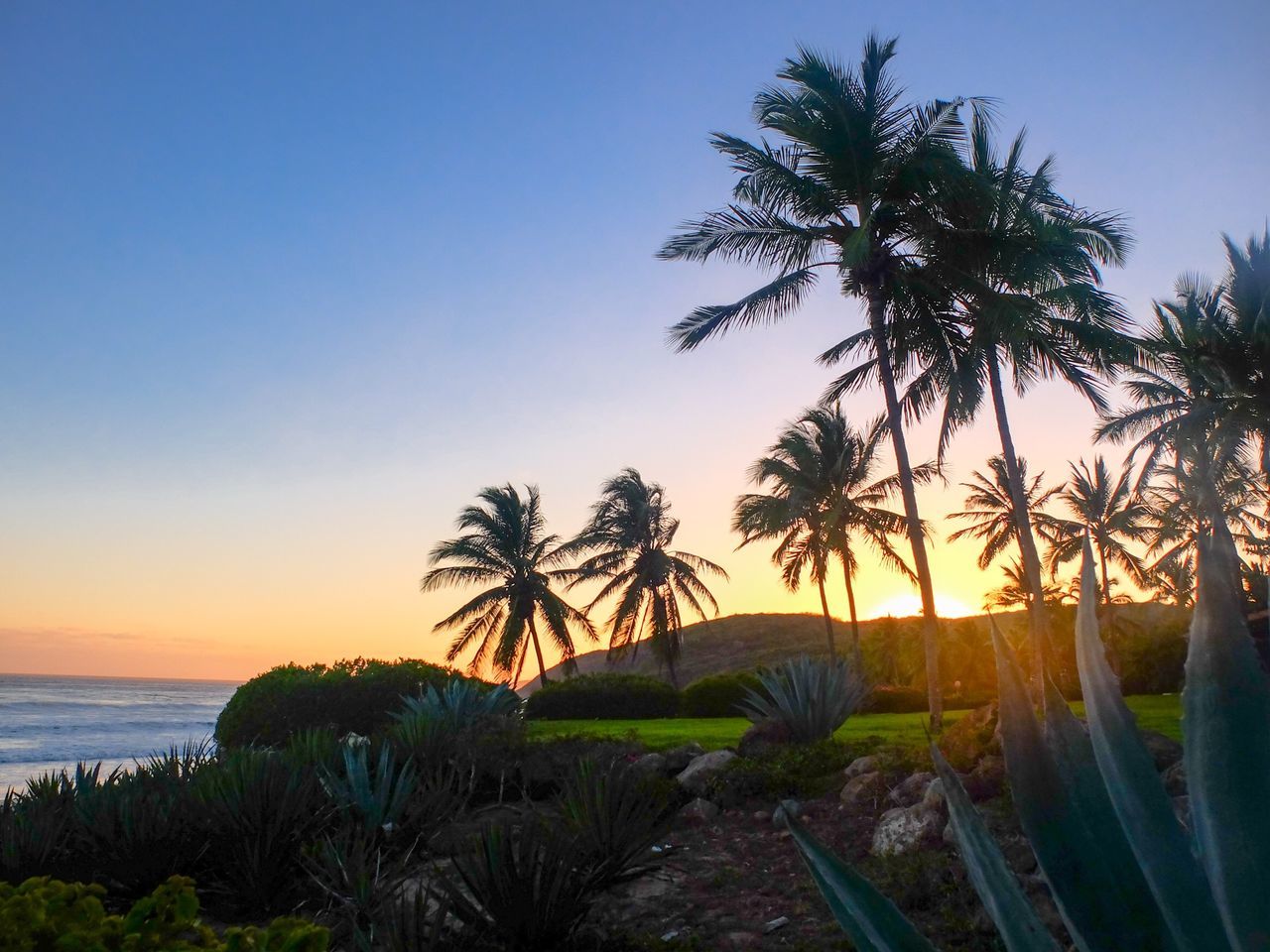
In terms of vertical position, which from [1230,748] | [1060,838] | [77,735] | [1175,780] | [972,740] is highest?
[1230,748]

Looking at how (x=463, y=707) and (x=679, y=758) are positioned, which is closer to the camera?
(x=679, y=758)

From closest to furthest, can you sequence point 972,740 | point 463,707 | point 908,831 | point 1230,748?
point 1230,748 → point 908,831 → point 972,740 → point 463,707

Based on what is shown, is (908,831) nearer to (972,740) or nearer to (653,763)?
(972,740)

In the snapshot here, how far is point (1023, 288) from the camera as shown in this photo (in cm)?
1514

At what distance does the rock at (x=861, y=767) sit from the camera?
839 centimetres

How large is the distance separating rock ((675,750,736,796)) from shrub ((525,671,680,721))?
16311 mm

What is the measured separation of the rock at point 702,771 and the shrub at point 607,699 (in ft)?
53.5

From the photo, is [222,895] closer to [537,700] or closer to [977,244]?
[977,244]

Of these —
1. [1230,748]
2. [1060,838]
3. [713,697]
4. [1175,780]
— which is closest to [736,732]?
[713,697]

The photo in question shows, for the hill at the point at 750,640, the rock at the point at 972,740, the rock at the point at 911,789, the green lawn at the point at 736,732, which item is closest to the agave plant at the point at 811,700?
the green lawn at the point at 736,732

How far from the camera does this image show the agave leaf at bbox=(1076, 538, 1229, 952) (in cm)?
110

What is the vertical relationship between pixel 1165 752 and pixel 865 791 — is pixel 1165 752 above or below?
above

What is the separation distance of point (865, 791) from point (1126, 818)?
7.31m

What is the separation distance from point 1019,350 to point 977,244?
190 cm
